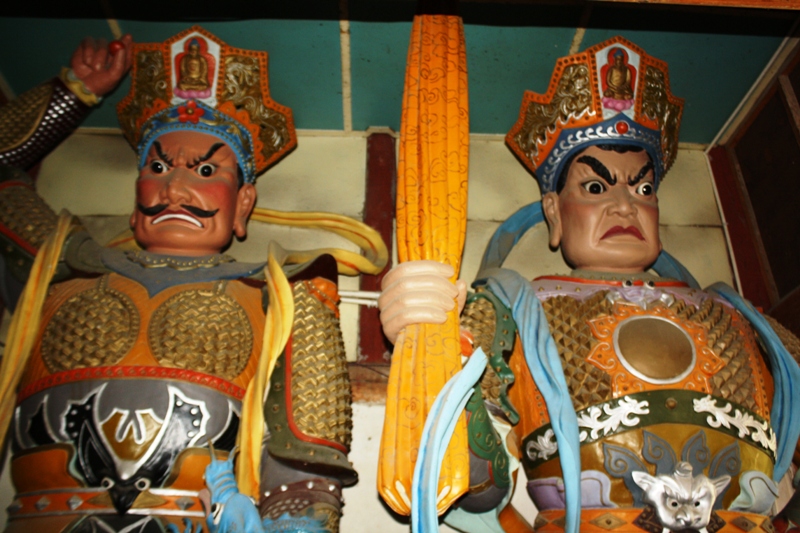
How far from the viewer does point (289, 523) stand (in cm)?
184

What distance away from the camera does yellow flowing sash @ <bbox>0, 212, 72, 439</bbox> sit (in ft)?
6.69

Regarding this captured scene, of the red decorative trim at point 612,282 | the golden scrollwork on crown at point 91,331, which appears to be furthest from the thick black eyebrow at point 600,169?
the golden scrollwork on crown at point 91,331

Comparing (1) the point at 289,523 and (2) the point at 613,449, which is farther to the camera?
(2) the point at 613,449

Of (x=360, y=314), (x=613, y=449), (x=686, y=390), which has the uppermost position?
(x=360, y=314)

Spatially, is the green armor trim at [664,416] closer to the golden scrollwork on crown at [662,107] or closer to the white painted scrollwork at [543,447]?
the white painted scrollwork at [543,447]

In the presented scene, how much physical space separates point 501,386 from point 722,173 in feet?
5.24

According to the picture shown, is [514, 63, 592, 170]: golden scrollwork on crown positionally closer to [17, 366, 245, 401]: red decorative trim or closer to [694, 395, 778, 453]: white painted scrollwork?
[694, 395, 778, 453]: white painted scrollwork

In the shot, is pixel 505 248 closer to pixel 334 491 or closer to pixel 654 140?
pixel 654 140

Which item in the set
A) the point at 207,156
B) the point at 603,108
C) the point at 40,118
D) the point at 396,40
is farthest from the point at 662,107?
the point at 40,118

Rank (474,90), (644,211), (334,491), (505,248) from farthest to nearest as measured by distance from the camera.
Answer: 1. (474,90)
2. (505,248)
3. (644,211)
4. (334,491)

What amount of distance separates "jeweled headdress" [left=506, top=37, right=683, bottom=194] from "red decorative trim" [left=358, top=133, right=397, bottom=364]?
57 centimetres

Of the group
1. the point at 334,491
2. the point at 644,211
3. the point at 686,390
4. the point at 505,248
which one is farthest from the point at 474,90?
the point at 334,491

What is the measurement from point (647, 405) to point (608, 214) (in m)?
0.67

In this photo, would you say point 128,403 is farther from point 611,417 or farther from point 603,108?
point 603,108
